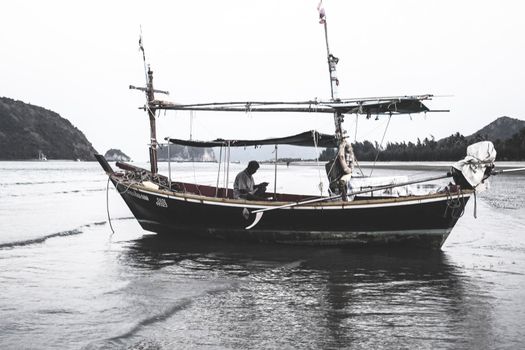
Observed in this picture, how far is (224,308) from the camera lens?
746cm

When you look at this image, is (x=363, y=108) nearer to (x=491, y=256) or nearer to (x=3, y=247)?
(x=491, y=256)

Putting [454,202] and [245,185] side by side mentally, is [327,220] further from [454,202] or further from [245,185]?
[454,202]

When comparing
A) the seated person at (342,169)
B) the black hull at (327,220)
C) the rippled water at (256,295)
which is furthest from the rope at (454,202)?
the seated person at (342,169)

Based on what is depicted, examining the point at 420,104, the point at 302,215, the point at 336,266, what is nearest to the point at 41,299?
the point at 336,266

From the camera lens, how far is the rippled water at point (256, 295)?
608 cm

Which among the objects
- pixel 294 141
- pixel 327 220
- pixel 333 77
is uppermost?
pixel 333 77

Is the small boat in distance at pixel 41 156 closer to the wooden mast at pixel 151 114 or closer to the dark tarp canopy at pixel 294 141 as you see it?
the wooden mast at pixel 151 114

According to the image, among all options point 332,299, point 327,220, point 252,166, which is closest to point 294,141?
point 252,166

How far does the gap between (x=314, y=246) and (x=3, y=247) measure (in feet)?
28.2

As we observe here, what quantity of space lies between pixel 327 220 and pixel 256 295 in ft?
15.4

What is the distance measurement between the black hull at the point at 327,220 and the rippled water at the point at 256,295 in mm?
365

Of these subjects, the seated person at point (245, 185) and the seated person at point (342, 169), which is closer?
the seated person at point (342, 169)

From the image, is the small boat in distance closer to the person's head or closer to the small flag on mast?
the small flag on mast

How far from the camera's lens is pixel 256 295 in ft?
27.0
